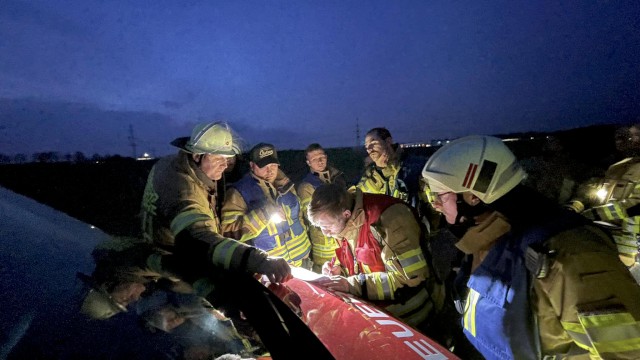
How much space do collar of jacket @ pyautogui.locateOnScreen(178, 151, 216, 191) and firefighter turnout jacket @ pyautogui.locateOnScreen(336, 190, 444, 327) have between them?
1365 mm

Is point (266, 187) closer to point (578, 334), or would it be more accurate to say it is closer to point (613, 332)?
point (578, 334)

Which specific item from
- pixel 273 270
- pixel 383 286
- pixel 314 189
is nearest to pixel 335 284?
pixel 383 286

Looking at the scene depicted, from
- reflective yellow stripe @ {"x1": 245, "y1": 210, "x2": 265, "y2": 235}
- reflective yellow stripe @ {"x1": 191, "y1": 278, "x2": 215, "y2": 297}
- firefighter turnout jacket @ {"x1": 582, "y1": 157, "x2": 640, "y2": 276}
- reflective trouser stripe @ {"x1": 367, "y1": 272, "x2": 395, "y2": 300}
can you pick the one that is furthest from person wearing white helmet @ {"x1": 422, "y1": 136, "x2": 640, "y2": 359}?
firefighter turnout jacket @ {"x1": 582, "y1": 157, "x2": 640, "y2": 276}

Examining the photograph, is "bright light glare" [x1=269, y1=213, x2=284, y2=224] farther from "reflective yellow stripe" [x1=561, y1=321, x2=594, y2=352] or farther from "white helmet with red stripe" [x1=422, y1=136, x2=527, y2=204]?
"reflective yellow stripe" [x1=561, y1=321, x2=594, y2=352]

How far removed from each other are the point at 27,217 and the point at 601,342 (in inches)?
125

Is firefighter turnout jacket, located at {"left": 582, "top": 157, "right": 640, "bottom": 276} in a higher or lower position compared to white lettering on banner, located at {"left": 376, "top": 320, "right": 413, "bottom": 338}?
higher

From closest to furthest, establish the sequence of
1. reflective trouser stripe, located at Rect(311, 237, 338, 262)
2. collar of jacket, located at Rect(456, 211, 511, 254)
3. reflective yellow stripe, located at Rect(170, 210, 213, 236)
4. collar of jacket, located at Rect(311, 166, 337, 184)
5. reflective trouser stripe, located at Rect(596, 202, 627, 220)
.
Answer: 1. collar of jacket, located at Rect(456, 211, 511, 254)
2. reflective yellow stripe, located at Rect(170, 210, 213, 236)
3. reflective trouser stripe, located at Rect(596, 202, 627, 220)
4. reflective trouser stripe, located at Rect(311, 237, 338, 262)
5. collar of jacket, located at Rect(311, 166, 337, 184)

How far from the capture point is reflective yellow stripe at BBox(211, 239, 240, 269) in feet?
7.10

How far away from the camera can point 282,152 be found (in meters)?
A: 15.1

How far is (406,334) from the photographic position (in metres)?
1.94

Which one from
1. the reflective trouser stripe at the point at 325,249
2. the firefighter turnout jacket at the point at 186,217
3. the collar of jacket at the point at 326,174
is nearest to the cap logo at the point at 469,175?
the firefighter turnout jacket at the point at 186,217

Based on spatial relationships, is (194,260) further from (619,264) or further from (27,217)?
(619,264)

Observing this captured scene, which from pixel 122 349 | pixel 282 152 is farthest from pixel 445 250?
pixel 282 152

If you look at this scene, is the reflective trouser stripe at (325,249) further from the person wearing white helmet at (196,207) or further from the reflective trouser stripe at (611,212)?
the reflective trouser stripe at (611,212)
